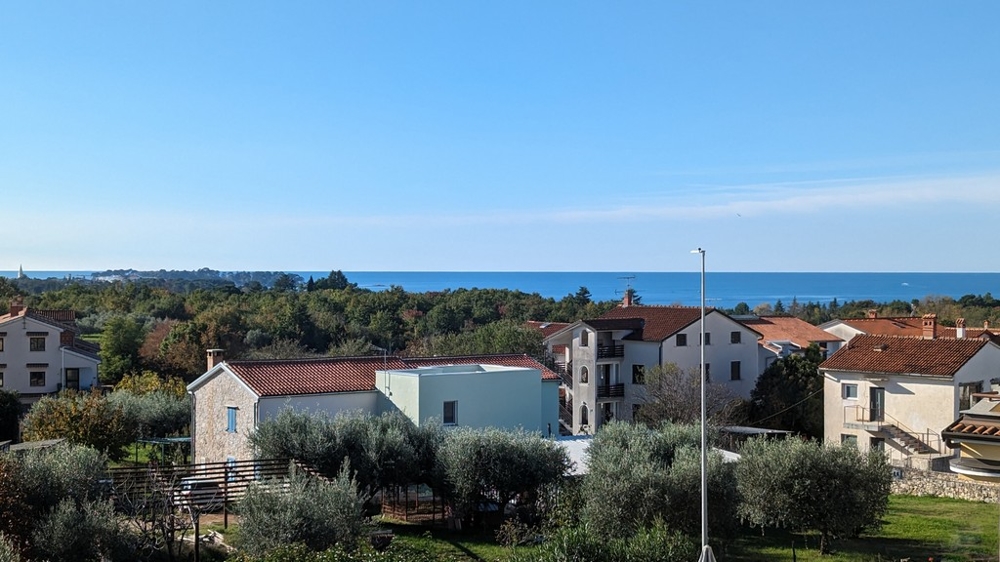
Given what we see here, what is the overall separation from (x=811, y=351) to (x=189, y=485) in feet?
109

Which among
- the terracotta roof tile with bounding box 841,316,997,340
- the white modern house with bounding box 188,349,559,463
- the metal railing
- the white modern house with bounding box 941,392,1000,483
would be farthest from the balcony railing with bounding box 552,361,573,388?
the white modern house with bounding box 941,392,1000,483

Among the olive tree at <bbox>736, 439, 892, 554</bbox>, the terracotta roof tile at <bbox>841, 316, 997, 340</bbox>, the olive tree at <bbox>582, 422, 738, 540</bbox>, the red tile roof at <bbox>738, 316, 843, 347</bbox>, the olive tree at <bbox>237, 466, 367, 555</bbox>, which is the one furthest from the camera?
the terracotta roof tile at <bbox>841, 316, 997, 340</bbox>

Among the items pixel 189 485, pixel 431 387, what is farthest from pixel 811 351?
pixel 189 485

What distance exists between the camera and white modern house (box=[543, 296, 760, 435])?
154 ft

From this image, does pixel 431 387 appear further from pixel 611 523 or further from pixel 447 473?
pixel 611 523

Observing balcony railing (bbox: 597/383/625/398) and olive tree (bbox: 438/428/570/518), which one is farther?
balcony railing (bbox: 597/383/625/398)

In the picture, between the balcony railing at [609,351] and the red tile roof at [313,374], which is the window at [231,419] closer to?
the red tile roof at [313,374]

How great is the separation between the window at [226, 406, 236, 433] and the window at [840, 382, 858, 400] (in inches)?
970

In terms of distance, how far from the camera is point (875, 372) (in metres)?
39.3

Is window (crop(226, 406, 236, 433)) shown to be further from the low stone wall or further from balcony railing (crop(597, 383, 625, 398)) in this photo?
the low stone wall

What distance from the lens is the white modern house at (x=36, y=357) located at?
51531 millimetres

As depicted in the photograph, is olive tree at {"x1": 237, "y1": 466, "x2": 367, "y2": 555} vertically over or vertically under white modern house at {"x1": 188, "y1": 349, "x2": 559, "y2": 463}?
under

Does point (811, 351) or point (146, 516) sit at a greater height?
point (811, 351)

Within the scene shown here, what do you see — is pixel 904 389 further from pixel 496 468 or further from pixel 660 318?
pixel 496 468
